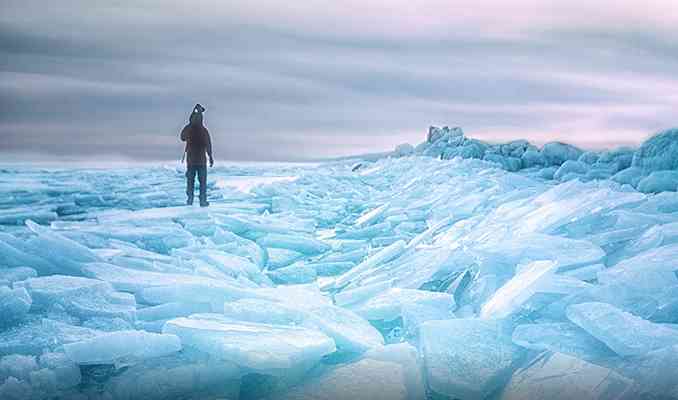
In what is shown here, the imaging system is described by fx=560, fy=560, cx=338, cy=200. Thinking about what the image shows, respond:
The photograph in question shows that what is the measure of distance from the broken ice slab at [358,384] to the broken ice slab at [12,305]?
1.32 meters

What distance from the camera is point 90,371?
238 centimetres

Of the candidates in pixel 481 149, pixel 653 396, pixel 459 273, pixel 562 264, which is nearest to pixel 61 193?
pixel 459 273

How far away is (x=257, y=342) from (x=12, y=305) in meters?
1.19

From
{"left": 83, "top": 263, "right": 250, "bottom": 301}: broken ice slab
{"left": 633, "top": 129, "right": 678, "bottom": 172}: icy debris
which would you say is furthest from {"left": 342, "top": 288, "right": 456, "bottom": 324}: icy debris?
{"left": 633, "top": 129, "right": 678, "bottom": 172}: icy debris

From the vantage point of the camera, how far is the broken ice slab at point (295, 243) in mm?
6305

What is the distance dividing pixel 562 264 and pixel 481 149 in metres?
20.0

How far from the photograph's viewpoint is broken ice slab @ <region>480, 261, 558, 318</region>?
2812 millimetres

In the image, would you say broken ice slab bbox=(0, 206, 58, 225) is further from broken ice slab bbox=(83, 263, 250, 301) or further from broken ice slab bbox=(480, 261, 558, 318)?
broken ice slab bbox=(480, 261, 558, 318)

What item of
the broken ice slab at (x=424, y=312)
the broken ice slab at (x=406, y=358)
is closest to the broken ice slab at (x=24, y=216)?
the broken ice slab at (x=424, y=312)

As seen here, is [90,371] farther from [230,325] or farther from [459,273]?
[459,273]

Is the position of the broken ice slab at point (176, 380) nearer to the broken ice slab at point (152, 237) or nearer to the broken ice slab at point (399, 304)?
the broken ice slab at point (399, 304)

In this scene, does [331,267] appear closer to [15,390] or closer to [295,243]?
[295,243]

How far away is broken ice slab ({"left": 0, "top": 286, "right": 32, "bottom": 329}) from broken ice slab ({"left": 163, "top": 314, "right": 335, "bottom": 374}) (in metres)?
0.68

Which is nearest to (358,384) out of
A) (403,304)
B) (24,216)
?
(403,304)
